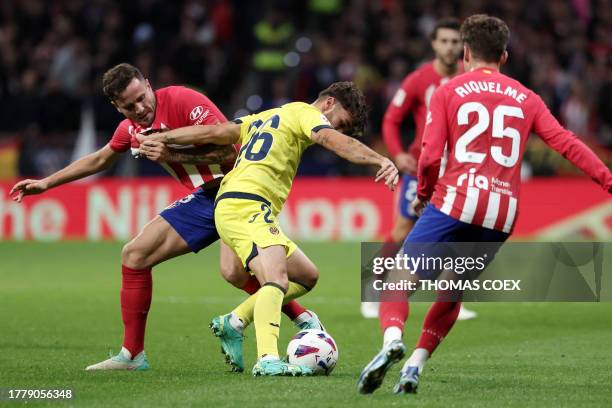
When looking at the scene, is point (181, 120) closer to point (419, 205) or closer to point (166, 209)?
point (166, 209)

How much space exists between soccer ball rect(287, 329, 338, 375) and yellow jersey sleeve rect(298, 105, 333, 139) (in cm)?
120

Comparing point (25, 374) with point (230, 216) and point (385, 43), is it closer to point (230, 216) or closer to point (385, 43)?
point (230, 216)

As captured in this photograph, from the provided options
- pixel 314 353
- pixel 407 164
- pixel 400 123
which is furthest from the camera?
pixel 400 123

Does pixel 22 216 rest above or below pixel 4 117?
below

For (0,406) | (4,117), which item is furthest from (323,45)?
(0,406)

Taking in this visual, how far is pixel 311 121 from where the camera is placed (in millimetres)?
6711

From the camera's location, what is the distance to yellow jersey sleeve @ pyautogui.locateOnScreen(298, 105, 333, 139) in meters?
6.64

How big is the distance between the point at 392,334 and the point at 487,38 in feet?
5.45

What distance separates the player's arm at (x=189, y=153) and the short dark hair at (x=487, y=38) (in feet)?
6.15

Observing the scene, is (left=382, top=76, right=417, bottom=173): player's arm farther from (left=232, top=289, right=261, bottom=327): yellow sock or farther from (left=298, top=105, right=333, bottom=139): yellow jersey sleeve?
(left=298, top=105, right=333, bottom=139): yellow jersey sleeve

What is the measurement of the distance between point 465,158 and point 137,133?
2275 mm

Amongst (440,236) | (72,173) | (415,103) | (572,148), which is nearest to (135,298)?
(72,173)

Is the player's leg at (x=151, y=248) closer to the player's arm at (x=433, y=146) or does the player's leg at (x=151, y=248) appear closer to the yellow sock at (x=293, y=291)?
the yellow sock at (x=293, y=291)

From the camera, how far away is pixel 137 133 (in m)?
7.43
